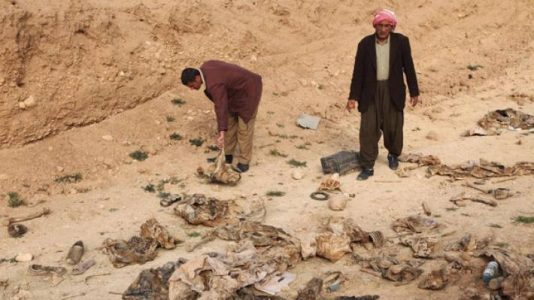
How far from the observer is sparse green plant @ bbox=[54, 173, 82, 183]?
22.8 feet

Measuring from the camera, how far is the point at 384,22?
6.30 meters

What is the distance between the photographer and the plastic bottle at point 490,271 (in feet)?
14.8

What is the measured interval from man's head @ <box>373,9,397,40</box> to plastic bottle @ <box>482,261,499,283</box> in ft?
8.97

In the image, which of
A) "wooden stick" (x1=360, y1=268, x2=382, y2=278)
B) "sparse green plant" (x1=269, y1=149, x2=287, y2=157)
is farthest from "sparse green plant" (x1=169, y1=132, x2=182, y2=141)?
"wooden stick" (x1=360, y1=268, x2=382, y2=278)

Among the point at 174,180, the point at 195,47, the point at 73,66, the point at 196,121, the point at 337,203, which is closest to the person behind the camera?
the point at 337,203

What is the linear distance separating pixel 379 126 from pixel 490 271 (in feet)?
9.01

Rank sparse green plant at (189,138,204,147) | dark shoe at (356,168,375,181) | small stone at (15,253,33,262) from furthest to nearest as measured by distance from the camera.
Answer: sparse green plant at (189,138,204,147), dark shoe at (356,168,375,181), small stone at (15,253,33,262)

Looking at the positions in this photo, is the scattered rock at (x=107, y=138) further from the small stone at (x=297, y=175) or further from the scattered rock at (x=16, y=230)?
the small stone at (x=297, y=175)

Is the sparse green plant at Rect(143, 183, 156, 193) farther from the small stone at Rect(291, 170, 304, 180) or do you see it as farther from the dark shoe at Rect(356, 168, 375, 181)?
the dark shoe at Rect(356, 168, 375, 181)

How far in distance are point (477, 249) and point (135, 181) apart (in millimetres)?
3781

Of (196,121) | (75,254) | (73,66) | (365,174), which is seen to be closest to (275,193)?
(365,174)

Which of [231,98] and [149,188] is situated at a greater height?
[231,98]

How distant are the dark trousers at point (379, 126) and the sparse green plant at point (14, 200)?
371 cm

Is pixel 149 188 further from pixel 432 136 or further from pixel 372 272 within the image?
pixel 432 136
